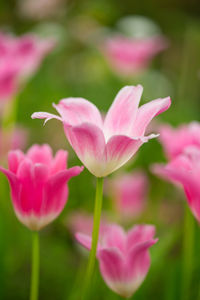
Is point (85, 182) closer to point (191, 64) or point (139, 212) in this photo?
point (139, 212)

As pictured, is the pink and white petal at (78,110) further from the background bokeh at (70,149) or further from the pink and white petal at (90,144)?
the background bokeh at (70,149)

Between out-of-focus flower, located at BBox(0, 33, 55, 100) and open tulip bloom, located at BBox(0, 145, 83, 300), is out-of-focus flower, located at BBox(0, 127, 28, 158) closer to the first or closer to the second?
out-of-focus flower, located at BBox(0, 33, 55, 100)

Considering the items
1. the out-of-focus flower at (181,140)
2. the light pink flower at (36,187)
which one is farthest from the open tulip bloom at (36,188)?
the out-of-focus flower at (181,140)

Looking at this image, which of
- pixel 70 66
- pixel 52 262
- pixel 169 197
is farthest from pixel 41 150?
Answer: pixel 70 66

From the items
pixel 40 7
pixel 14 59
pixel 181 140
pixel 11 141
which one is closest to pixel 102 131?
pixel 181 140

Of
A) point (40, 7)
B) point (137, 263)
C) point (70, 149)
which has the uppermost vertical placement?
point (137, 263)

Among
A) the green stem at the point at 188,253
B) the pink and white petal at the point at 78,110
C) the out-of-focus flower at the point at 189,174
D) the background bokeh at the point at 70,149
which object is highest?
the pink and white petal at the point at 78,110

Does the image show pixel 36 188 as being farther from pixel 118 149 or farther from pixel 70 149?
pixel 70 149
